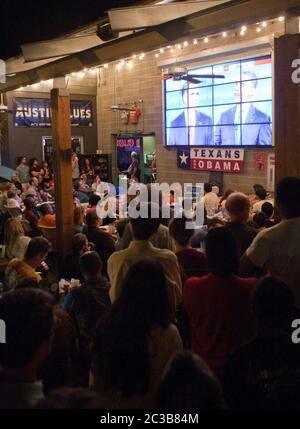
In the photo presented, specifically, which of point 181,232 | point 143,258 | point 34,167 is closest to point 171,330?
point 143,258

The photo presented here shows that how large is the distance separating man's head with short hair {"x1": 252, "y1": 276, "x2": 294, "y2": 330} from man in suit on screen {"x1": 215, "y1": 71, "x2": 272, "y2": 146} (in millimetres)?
9445

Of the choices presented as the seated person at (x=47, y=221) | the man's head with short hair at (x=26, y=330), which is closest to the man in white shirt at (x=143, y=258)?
the man's head with short hair at (x=26, y=330)

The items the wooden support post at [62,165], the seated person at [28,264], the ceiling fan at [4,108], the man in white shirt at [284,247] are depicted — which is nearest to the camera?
the man in white shirt at [284,247]

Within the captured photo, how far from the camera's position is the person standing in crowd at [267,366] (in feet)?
6.61

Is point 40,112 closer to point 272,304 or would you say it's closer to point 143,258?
point 143,258

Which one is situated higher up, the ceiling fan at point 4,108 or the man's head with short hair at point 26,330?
the ceiling fan at point 4,108

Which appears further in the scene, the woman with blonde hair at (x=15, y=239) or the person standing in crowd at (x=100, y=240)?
the woman with blonde hair at (x=15, y=239)

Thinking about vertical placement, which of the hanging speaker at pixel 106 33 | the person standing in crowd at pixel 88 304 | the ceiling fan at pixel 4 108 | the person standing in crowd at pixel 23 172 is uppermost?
the ceiling fan at pixel 4 108

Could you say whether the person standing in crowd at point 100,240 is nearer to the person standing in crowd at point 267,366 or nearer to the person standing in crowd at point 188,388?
the person standing in crowd at point 267,366

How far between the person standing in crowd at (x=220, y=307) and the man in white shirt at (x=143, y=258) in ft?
1.38

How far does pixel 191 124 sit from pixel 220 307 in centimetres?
1124

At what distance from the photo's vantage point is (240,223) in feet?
13.4

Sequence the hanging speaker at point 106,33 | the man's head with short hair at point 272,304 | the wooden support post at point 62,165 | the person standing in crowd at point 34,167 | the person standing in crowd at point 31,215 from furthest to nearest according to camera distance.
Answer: the person standing in crowd at point 34,167 → the person standing in crowd at point 31,215 → the wooden support post at point 62,165 → the hanging speaker at point 106,33 → the man's head with short hair at point 272,304
